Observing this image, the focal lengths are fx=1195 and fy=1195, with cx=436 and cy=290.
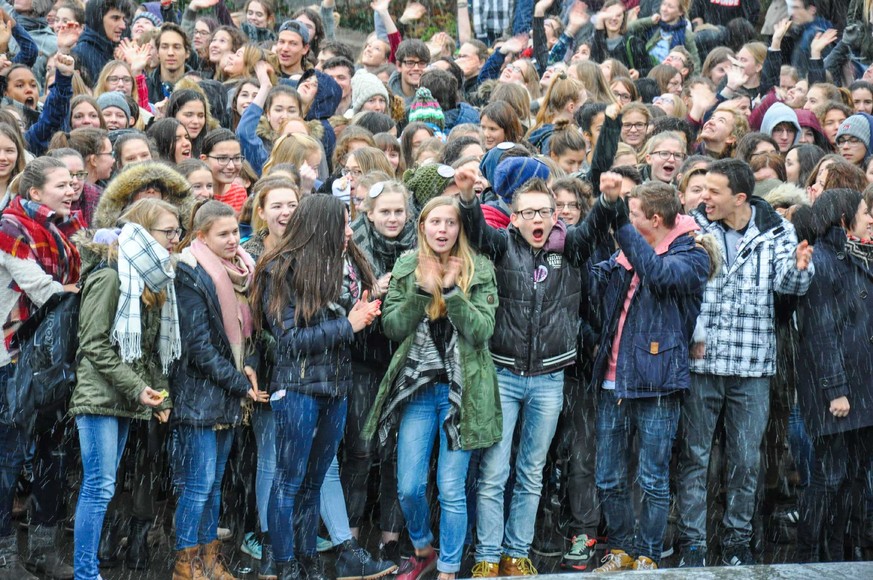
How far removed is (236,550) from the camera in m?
7.44

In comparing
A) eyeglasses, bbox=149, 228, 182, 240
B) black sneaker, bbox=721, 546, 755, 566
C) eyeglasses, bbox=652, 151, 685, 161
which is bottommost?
black sneaker, bbox=721, 546, 755, 566

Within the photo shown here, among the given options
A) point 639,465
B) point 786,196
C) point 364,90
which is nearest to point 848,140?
point 786,196

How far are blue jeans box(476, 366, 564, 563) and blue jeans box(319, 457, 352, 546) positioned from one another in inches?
31.4

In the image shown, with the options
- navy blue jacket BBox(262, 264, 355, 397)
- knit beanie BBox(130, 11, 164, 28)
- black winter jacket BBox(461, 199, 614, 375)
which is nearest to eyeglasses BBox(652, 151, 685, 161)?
black winter jacket BBox(461, 199, 614, 375)

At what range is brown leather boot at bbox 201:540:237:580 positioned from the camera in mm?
6812

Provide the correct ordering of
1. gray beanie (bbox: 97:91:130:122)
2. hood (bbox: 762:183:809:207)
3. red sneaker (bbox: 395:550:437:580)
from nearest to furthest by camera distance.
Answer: red sneaker (bbox: 395:550:437:580) < hood (bbox: 762:183:809:207) < gray beanie (bbox: 97:91:130:122)

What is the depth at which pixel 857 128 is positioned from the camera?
9.63m

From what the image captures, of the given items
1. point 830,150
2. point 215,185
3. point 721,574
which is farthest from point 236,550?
point 830,150

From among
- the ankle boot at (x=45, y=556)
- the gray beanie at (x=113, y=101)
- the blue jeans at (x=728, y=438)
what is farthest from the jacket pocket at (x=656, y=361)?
the gray beanie at (x=113, y=101)

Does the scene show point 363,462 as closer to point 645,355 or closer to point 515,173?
point 645,355

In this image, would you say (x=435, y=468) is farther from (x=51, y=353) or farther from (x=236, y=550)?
(x=51, y=353)

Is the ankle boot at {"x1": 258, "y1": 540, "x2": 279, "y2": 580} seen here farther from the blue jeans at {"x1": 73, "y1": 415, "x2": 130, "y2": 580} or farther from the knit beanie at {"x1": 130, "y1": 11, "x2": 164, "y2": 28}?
the knit beanie at {"x1": 130, "y1": 11, "x2": 164, "y2": 28}

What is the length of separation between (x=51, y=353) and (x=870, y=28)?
9713 mm

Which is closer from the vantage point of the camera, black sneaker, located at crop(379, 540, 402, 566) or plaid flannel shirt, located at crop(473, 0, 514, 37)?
black sneaker, located at crop(379, 540, 402, 566)
